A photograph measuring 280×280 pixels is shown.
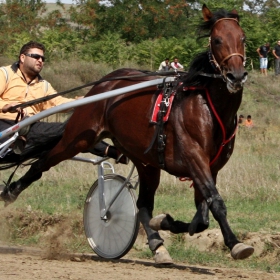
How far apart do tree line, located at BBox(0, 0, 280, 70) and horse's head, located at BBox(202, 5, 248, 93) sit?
24.8m

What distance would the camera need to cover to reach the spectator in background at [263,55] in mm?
29036

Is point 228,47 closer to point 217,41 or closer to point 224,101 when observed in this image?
point 217,41

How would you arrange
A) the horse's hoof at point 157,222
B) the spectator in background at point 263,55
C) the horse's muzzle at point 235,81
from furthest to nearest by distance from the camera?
the spectator in background at point 263,55
the horse's hoof at point 157,222
the horse's muzzle at point 235,81

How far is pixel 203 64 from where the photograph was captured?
716cm

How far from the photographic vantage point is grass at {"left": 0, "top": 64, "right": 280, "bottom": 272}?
28.6ft

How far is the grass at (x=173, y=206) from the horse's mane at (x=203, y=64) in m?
2.00

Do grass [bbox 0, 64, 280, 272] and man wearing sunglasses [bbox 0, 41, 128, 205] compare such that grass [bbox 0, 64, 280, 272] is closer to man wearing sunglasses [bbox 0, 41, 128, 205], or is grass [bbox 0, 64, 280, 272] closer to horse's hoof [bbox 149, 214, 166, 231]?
horse's hoof [bbox 149, 214, 166, 231]

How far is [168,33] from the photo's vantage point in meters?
45.8

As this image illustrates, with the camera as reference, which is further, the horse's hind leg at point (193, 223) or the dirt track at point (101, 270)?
the horse's hind leg at point (193, 223)

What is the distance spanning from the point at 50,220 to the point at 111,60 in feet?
82.6

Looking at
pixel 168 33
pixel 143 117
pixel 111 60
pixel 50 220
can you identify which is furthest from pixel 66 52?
pixel 143 117

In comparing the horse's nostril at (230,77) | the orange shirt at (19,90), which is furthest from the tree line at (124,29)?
the horse's nostril at (230,77)

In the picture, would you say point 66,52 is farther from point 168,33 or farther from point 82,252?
point 82,252

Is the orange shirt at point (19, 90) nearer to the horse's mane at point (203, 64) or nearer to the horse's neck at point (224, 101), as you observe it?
the horse's mane at point (203, 64)
